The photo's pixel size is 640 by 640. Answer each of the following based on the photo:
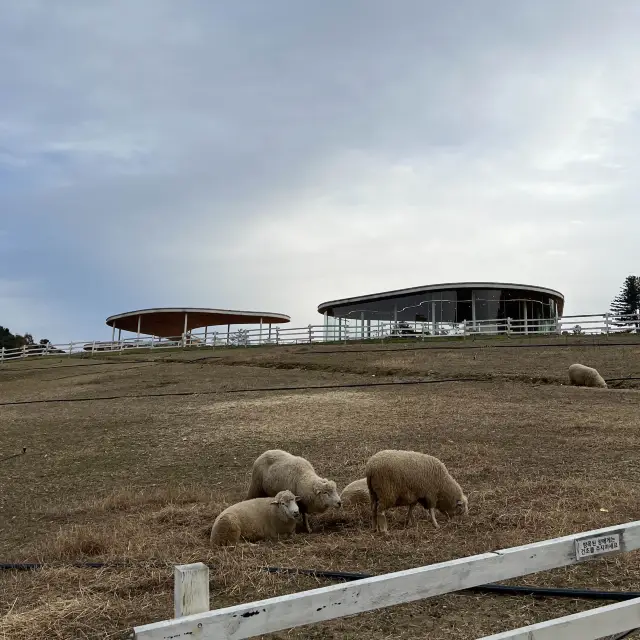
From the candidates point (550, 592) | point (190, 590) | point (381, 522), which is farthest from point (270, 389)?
point (190, 590)

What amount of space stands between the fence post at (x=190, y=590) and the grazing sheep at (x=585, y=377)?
17906mm

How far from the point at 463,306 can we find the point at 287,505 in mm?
33344

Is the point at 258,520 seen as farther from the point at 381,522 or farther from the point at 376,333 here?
the point at 376,333

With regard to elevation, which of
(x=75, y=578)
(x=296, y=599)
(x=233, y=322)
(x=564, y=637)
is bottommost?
(x=75, y=578)

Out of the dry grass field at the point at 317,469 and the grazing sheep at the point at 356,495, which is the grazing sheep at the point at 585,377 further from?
the grazing sheep at the point at 356,495

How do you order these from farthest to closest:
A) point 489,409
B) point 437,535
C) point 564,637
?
point 489,409, point 437,535, point 564,637

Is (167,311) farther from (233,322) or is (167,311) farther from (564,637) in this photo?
(564,637)

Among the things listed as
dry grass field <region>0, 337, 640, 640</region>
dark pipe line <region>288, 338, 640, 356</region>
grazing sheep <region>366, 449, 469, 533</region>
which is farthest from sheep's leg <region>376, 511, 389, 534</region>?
dark pipe line <region>288, 338, 640, 356</region>

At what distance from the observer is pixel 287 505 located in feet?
23.2

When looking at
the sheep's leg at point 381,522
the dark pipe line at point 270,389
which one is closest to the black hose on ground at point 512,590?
the sheep's leg at point 381,522

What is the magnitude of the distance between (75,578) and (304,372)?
65.0ft

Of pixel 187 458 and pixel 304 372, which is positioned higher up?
pixel 304 372

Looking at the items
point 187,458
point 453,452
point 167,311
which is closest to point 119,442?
point 187,458

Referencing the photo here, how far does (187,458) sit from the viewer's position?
11906 mm
